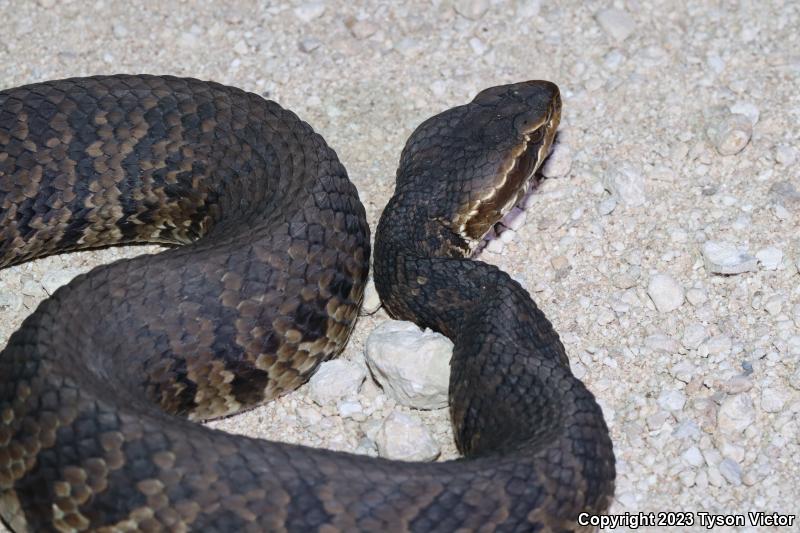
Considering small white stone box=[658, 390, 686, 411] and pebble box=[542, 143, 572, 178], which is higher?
pebble box=[542, 143, 572, 178]

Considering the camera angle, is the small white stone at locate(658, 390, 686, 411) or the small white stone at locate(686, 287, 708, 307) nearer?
→ the small white stone at locate(658, 390, 686, 411)

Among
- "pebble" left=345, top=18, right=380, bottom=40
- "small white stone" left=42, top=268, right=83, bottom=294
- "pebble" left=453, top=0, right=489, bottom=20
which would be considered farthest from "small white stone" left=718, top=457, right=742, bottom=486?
"pebble" left=345, top=18, right=380, bottom=40

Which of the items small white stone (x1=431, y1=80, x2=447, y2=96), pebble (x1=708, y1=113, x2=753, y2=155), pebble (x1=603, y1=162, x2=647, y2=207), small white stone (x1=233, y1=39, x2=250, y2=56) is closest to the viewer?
pebble (x1=603, y1=162, x2=647, y2=207)

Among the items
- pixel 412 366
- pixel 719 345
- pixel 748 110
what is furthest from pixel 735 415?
pixel 748 110

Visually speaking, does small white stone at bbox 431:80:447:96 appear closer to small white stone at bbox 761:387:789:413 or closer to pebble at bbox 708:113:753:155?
pebble at bbox 708:113:753:155

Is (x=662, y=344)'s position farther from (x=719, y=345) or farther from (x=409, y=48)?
(x=409, y=48)

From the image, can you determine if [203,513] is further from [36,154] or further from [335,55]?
[335,55]

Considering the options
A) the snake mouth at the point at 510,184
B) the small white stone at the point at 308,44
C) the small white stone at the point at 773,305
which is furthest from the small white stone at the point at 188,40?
the small white stone at the point at 773,305

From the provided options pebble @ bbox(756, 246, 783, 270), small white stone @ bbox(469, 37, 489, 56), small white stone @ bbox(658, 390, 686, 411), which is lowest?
small white stone @ bbox(658, 390, 686, 411)
